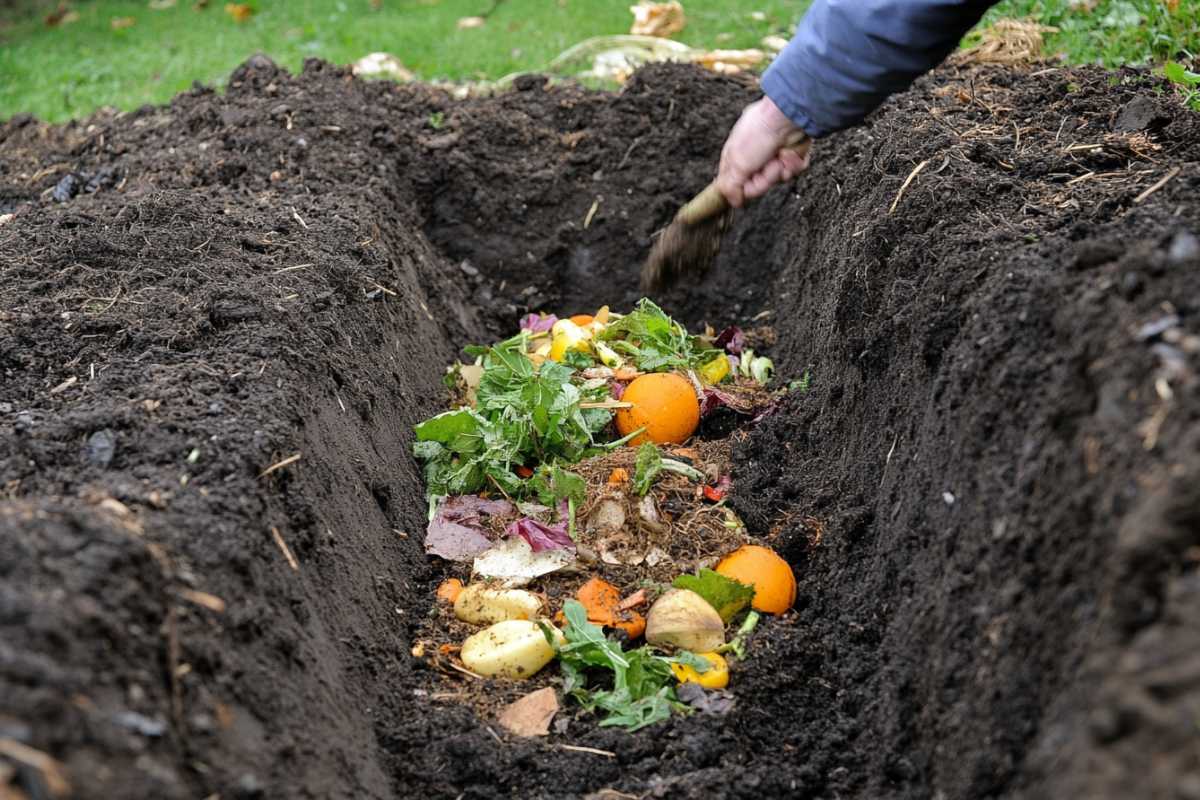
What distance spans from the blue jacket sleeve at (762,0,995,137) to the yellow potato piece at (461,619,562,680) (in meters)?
1.83

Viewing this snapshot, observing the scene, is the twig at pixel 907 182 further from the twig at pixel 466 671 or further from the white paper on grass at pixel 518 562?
the twig at pixel 466 671

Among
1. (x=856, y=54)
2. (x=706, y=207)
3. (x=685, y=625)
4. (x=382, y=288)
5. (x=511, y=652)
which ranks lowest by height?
(x=511, y=652)

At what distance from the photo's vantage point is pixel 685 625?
136 inches

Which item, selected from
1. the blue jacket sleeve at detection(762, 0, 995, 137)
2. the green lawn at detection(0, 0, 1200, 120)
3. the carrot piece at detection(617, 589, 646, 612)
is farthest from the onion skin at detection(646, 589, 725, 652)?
the green lawn at detection(0, 0, 1200, 120)

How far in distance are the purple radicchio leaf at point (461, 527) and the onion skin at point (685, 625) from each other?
849 mm

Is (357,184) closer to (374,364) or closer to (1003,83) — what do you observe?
(374,364)

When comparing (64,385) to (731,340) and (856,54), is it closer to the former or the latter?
(856,54)

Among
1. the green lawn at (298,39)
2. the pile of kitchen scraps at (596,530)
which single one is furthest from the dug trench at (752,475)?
the green lawn at (298,39)

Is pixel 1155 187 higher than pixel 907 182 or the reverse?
higher

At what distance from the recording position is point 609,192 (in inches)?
253

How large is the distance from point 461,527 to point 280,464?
1131 mm

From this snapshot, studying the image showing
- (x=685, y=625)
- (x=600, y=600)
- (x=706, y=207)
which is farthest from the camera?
(x=706, y=207)

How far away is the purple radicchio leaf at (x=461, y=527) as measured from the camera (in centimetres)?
408

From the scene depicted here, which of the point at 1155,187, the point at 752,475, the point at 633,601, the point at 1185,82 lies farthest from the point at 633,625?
the point at 1185,82
